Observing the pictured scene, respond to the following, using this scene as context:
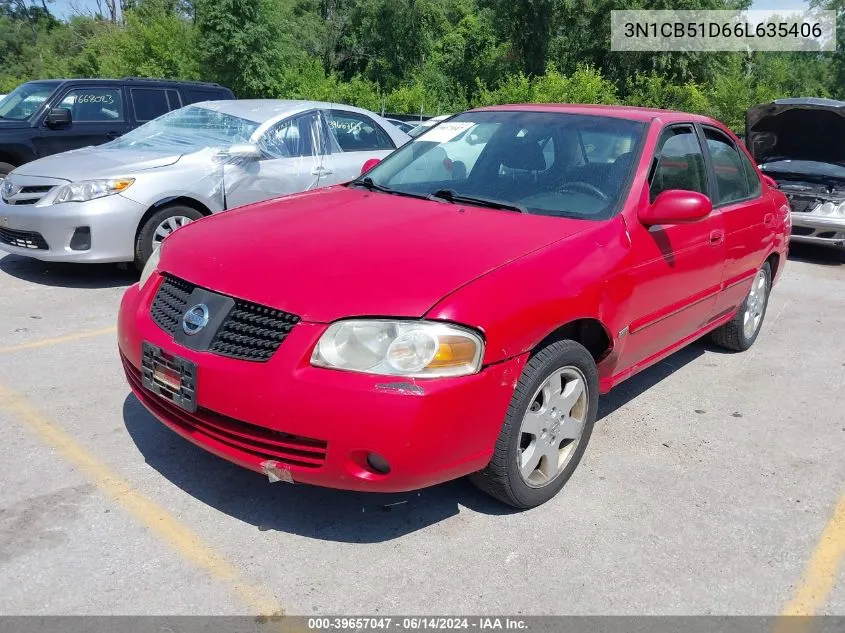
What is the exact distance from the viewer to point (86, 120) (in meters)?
9.39

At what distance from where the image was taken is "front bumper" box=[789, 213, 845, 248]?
894 centimetres

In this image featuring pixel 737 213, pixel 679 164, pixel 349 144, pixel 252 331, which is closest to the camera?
pixel 252 331

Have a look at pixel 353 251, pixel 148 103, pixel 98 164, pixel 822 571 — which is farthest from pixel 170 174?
pixel 822 571

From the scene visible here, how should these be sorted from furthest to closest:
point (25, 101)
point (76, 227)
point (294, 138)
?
point (25, 101) < point (294, 138) < point (76, 227)

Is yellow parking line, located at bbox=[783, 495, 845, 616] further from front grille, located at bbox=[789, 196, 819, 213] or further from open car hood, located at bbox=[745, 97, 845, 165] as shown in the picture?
open car hood, located at bbox=[745, 97, 845, 165]

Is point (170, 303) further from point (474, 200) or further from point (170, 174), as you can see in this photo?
point (170, 174)

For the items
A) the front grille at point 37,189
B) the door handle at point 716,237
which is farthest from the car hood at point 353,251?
the front grille at point 37,189

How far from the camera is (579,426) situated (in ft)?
11.1

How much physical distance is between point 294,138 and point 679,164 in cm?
401

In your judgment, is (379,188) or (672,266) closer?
(672,266)

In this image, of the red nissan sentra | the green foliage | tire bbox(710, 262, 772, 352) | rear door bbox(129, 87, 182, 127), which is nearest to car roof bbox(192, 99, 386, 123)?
rear door bbox(129, 87, 182, 127)

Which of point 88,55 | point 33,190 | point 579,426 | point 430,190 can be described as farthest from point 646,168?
point 88,55
